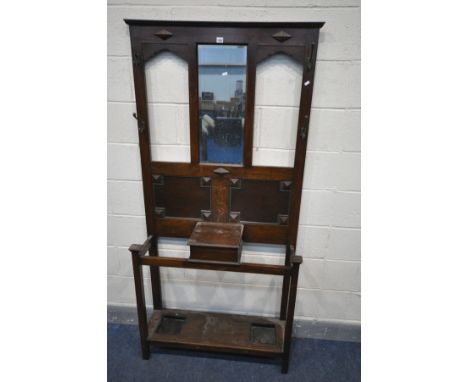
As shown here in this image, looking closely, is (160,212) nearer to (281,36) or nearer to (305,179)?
(305,179)

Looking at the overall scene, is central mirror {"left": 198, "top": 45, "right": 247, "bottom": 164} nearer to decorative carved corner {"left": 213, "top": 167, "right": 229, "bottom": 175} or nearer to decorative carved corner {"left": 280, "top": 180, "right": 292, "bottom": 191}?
decorative carved corner {"left": 213, "top": 167, "right": 229, "bottom": 175}

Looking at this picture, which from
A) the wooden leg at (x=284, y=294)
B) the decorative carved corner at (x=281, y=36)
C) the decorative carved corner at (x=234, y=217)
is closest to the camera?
the decorative carved corner at (x=281, y=36)

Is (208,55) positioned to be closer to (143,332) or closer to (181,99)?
(181,99)

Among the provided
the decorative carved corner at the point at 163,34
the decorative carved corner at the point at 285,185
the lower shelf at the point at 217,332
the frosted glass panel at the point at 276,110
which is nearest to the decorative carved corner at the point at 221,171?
the frosted glass panel at the point at 276,110

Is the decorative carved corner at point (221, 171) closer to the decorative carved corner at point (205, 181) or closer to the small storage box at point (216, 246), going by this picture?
the decorative carved corner at point (205, 181)

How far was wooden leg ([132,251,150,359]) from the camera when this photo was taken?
121 cm

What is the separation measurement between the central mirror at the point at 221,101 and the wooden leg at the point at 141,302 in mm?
569

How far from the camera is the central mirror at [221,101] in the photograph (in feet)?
3.76

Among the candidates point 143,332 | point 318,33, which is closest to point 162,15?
point 318,33

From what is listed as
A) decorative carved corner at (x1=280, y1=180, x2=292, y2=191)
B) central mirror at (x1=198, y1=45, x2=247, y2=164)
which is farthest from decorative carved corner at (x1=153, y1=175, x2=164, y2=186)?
decorative carved corner at (x1=280, y1=180, x2=292, y2=191)

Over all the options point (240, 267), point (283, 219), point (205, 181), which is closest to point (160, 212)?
point (205, 181)

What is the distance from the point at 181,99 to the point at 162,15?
0.35 m

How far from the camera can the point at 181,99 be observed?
1239 millimetres

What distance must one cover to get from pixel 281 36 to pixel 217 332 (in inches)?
57.7
